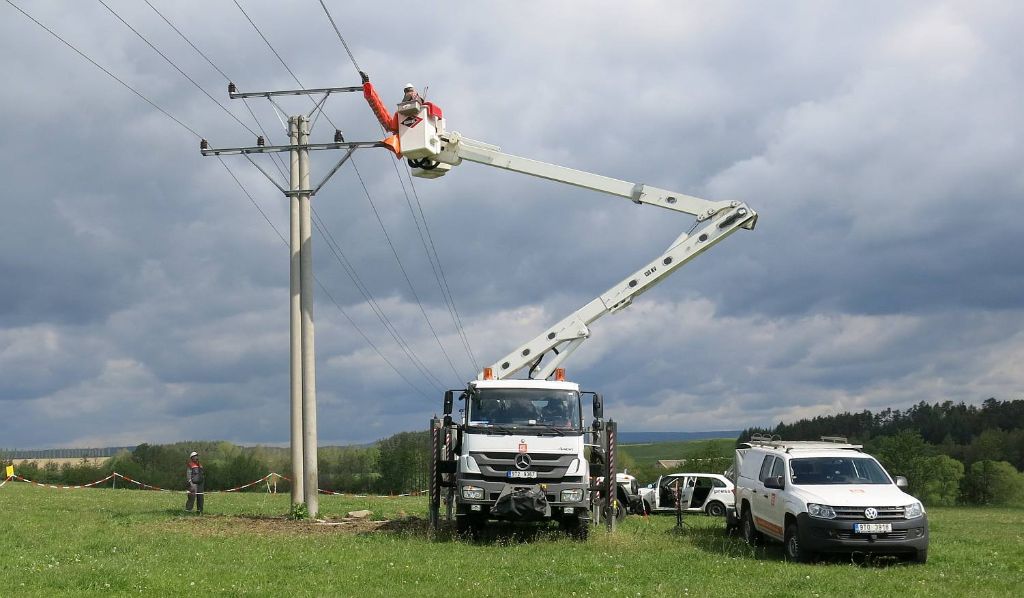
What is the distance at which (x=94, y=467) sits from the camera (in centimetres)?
7362

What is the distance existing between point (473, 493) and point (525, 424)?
1644 millimetres

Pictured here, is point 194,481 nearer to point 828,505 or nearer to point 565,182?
point 565,182

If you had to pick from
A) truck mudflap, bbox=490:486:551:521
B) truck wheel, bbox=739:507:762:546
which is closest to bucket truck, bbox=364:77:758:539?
truck mudflap, bbox=490:486:551:521

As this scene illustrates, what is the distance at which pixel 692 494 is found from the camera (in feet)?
98.7

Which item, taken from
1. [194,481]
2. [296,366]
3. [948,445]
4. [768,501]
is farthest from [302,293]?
[948,445]

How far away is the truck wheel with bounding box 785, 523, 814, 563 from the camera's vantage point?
49.4ft

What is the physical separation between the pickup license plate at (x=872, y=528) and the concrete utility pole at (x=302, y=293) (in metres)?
12.3

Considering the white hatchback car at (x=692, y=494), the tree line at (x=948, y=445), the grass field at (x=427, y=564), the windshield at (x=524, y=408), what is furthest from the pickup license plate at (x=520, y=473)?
the tree line at (x=948, y=445)

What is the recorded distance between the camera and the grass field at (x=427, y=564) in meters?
11.8

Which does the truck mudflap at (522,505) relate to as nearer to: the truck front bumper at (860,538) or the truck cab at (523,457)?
the truck cab at (523,457)

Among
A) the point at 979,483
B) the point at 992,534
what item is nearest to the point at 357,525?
the point at 992,534

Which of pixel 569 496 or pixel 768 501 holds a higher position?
pixel 569 496

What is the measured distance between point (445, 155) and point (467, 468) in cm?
900

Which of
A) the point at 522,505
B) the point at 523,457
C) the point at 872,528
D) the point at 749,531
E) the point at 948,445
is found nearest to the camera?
the point at 872,528
